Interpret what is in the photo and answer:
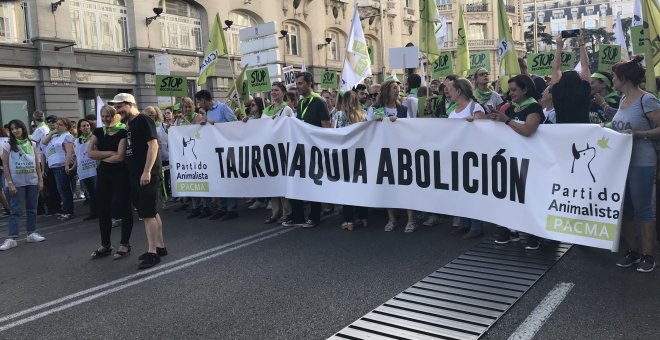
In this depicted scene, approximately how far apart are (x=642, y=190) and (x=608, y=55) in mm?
9426

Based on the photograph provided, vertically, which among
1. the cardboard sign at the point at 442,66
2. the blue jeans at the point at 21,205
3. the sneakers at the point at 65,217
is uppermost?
the cardboard sign at the point at 442,66

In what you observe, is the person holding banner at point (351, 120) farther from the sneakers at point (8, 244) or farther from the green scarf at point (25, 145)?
the sneakers at point (8, 244)

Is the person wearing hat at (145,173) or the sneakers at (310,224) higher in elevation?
the person wearing hat at (145,173)

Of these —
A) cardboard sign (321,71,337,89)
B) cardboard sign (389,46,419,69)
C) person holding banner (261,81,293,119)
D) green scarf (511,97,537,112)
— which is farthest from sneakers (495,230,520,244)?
cardboard sign (321,71,337,89)

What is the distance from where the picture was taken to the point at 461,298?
455cm

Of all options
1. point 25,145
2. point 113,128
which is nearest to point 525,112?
point 113,128

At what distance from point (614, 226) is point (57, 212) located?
398 inches

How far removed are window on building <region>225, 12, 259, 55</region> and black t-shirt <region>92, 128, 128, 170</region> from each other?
2308 cm

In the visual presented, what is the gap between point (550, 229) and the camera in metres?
5.23

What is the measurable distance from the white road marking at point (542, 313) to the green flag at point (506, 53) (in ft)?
14.2

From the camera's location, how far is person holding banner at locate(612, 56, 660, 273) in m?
4.83

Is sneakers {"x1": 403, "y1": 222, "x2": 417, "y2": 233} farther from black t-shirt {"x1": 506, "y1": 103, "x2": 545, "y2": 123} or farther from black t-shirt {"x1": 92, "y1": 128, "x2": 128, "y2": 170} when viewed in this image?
black t-shirt {"x1": 92, "y1": 128, "x2": 128, "y2": 170}

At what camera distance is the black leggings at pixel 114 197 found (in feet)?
21.3

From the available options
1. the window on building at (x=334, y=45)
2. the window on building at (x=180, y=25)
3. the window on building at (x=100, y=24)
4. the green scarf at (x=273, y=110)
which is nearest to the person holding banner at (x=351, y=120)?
the green scarf at (x=273, y=110)
